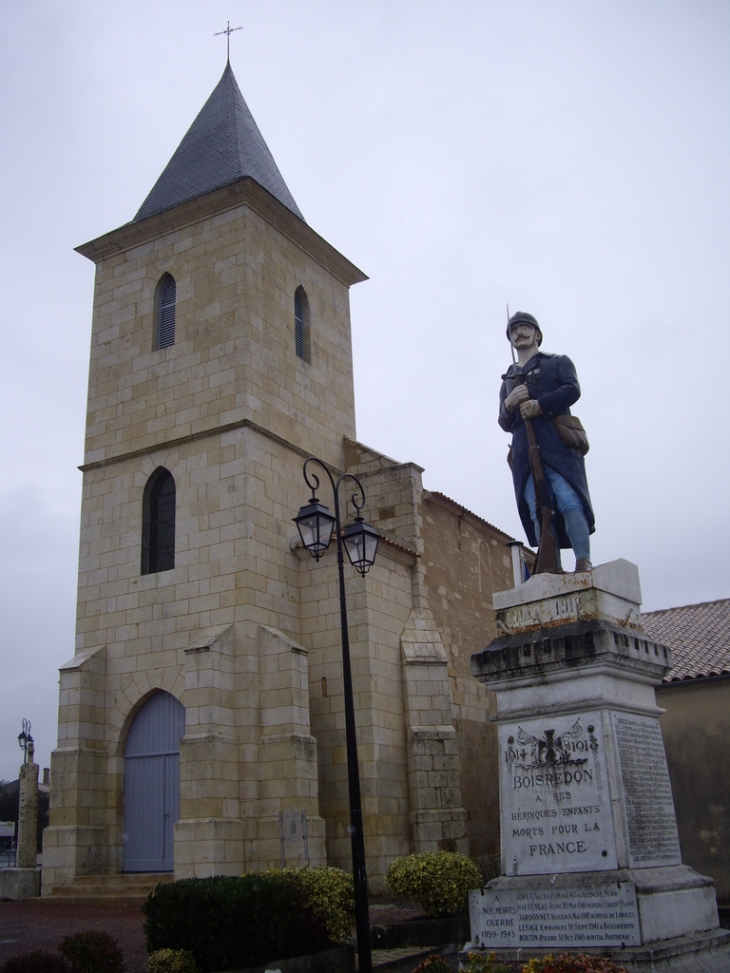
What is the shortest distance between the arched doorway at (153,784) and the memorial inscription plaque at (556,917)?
8.45 metres

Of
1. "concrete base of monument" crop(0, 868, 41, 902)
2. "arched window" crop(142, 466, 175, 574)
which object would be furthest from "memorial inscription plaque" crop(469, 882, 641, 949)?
"concrete base of monument" crop(0, 868, 41, 902)

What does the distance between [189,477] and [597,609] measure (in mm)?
10006

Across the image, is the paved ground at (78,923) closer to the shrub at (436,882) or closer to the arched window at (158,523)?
the shrub at (436,882)

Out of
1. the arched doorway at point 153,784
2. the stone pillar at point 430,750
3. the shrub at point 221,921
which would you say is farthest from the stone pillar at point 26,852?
the shrub at point 221,921

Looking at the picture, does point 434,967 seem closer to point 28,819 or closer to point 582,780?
point 582,780

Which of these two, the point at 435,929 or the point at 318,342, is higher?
the point at 318,342

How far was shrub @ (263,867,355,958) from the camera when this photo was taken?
29.7ft

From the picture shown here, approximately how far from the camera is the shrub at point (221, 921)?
27.3 ft

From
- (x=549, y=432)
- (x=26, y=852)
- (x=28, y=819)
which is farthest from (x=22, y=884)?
(x=549, y=432)

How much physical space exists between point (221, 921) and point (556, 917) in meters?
3.00

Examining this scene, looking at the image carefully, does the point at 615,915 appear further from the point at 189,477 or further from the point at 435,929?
the point at 189,477

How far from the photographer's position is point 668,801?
812 centimetres

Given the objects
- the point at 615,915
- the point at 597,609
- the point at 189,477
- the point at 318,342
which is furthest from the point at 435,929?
the point at 318,342

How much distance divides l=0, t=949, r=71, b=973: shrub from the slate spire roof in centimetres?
1401
